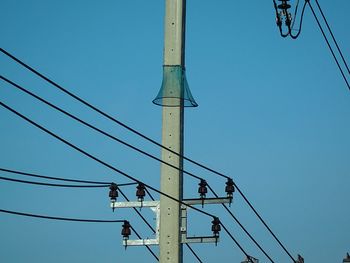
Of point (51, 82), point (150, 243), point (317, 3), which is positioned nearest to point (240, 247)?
point (150, 243)

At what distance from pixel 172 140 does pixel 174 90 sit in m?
0.88

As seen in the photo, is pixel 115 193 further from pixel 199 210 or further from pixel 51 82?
pixel 51 82

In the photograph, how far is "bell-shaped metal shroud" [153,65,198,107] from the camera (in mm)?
13797

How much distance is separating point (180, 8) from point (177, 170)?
A: 101 inches

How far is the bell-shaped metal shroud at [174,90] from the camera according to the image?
1380cm

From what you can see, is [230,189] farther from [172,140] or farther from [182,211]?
[172,140]

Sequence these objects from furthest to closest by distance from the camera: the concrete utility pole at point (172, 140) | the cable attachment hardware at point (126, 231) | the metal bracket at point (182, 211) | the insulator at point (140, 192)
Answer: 1. the cable attachment hardware at point (126, 231)
2. the insulator at point (140, 192)
3. the metal bracket at point (182, 211)
4. the concrete utility pole at point (172, 140)

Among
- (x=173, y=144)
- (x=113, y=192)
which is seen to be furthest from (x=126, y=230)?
(x=173, y=144)

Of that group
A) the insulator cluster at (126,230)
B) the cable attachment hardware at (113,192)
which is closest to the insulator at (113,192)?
the cable attachment hardware at (113,192)

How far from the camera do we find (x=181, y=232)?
13.5m

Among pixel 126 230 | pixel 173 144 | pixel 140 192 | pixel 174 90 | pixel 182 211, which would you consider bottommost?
pixel 182 211

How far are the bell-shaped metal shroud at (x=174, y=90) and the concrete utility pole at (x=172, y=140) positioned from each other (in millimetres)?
15

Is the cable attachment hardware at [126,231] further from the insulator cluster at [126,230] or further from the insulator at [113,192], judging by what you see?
the insulator at [113,192]

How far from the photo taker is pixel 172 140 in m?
13.5
